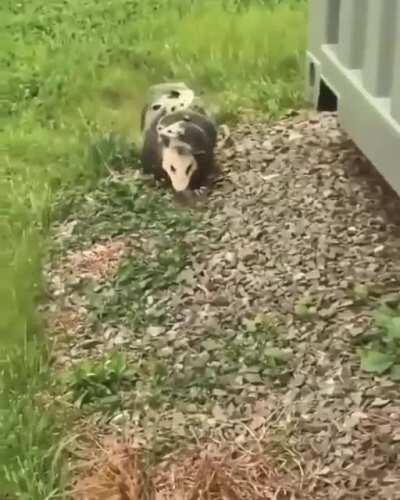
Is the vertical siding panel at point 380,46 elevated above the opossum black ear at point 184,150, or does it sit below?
above

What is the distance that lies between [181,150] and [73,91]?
0.69 metres

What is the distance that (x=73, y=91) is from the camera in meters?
3.03

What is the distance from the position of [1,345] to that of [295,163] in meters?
0.82

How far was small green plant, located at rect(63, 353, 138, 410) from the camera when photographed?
5.90ft

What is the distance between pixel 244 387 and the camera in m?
1.80

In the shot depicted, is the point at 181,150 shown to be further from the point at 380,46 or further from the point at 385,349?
the point at 385,349

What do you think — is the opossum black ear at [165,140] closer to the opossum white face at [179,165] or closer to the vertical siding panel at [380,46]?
the opossum white face at [179,165]

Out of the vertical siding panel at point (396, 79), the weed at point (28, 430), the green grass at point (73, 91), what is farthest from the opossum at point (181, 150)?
the weed at point (28, 430)

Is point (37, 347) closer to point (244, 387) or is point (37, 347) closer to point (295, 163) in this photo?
point (244, 387)

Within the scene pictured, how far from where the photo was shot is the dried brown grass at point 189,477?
154cm

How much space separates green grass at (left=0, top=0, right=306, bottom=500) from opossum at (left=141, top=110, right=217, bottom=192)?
0.44ft

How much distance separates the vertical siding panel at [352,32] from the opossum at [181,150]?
311 mm

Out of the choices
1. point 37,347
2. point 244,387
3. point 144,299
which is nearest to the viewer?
point 244,387

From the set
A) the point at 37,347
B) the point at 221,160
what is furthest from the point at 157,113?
the point at 37,347
